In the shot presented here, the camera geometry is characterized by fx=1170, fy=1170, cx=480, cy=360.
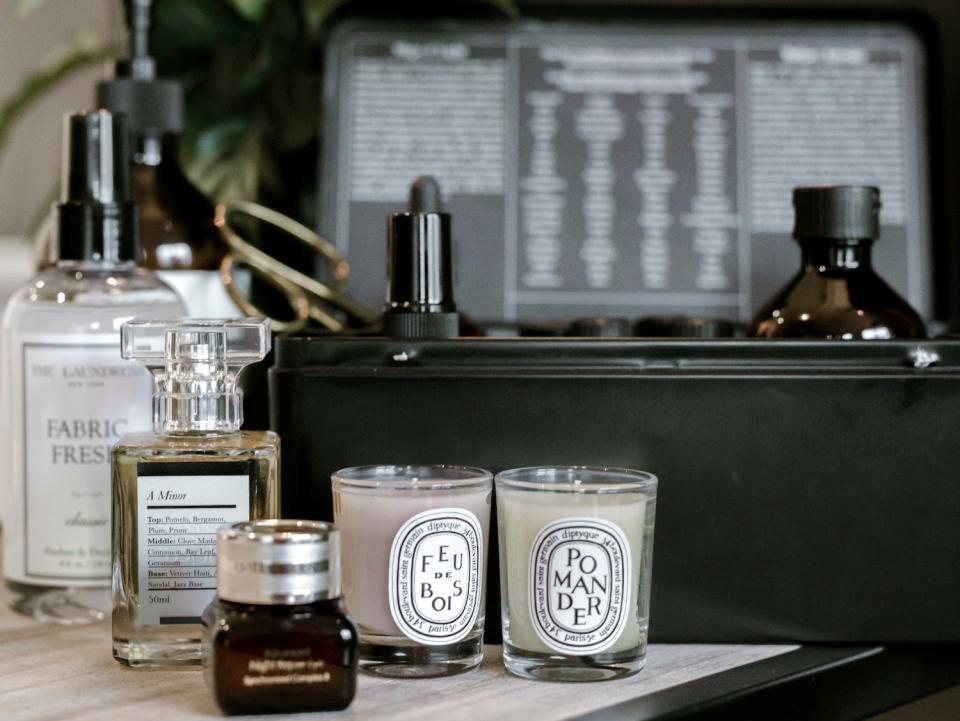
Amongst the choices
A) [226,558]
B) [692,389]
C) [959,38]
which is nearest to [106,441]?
[226,558]

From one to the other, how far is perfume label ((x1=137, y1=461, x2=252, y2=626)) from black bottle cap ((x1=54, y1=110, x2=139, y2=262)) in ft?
0.48

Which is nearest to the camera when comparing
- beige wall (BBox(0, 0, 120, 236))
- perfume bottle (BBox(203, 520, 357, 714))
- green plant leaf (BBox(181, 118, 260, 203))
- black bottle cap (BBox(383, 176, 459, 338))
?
perfume bottle (BBox(203, 520, 357, 714))

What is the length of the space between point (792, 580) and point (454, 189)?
0.36m

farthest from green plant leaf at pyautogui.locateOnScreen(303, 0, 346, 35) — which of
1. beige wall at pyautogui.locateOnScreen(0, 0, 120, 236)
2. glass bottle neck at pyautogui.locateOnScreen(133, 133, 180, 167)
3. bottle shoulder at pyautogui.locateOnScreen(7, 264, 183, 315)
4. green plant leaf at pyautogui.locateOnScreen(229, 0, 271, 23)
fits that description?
beige wall at pyautogui.locateOnScreen(0, 0, 120, 236)

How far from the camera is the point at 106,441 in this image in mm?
551

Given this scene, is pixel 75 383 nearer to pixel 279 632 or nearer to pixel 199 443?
pixel 199 443

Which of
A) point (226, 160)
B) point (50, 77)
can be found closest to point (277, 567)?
point (226, 160)

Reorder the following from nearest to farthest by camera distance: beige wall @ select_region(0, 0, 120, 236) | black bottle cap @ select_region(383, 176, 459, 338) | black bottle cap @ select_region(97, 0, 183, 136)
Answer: black bottle cap @ select_region(383, 176, 459, 338)
black bottle cap @ select_region(97, 0, 183, 136)
beige wall @ select_region(0, 0, 120, 236)

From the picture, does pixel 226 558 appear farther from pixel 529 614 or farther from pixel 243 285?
pixel 243 285

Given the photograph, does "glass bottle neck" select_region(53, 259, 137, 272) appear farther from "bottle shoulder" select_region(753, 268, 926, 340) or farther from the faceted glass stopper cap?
"bottle shoulder" select_region(753, 268, 926, 340)

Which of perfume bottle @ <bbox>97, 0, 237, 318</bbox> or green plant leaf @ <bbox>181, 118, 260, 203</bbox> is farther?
green plant leaf @ <bbox>181, 118, 260, 203</bbox>

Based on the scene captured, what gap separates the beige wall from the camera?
128 centimetres

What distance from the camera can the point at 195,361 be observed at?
0.47 metres

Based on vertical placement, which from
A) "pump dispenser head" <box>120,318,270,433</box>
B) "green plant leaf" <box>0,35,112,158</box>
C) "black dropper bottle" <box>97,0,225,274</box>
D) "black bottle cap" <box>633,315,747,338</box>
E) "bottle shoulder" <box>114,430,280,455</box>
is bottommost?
"bottle shoulder" <box>114,430,280,455</box>
